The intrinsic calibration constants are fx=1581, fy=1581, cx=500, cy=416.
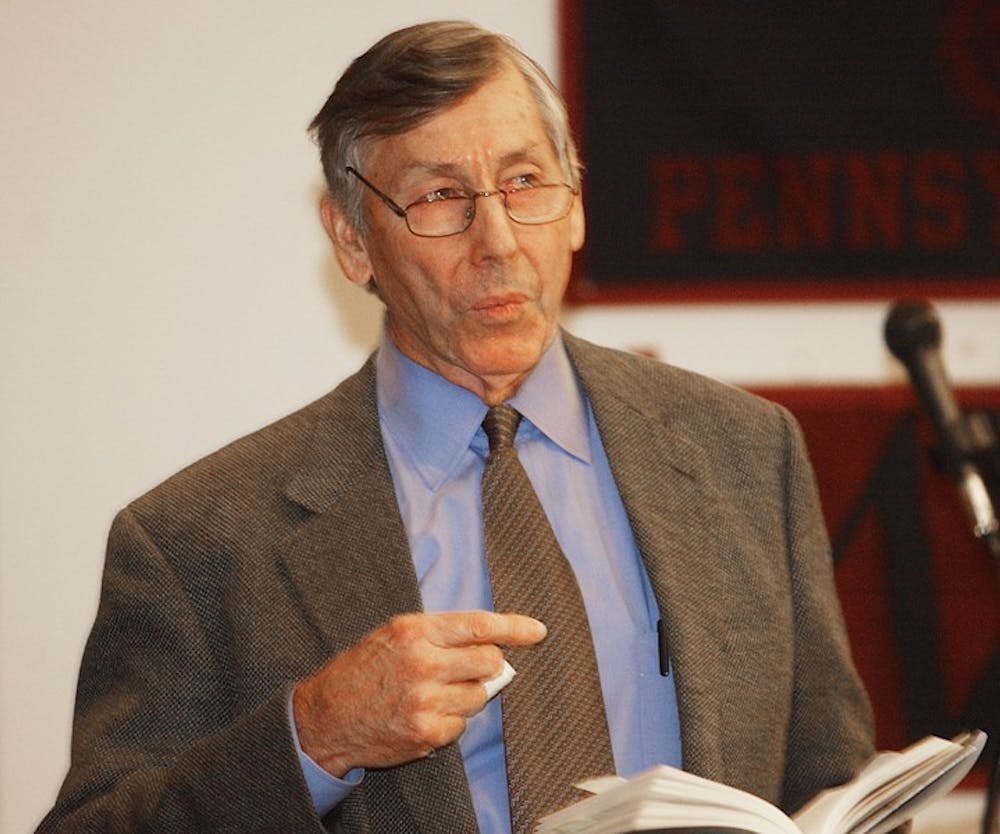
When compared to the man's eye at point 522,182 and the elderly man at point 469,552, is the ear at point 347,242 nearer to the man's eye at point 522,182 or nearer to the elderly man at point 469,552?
the elderly man at point 469,552

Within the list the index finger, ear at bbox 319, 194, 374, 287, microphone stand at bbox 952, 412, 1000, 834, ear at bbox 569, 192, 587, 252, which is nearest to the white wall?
ear at bbox 319, 194, 374, 287

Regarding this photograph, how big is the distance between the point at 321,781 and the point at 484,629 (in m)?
0.33

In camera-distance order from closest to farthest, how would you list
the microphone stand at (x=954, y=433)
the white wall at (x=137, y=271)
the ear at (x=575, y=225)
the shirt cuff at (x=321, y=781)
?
the shirt cuff at (x=321, y=781)
the microphone stand at (x=954, y=433)
the ear at (x=575, y=225)
the white wall at (x=137, y=271)

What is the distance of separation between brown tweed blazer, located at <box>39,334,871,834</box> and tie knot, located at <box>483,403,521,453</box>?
140 millimetres

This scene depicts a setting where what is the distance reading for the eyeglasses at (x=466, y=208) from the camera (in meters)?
2.07

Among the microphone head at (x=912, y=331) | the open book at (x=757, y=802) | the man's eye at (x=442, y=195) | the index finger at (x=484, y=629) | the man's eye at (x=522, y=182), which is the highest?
the man's eye at (x=522, y=182)

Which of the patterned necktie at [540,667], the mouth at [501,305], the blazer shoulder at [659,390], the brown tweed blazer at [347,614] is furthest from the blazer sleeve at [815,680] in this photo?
the mouth at [501,305]

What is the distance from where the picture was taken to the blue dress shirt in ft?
6.41

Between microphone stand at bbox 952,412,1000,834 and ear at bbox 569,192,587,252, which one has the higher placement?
ear at bbox 569,192,587,252

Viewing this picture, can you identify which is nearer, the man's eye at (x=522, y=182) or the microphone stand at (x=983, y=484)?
the microphone stand at (x=983, y=484)

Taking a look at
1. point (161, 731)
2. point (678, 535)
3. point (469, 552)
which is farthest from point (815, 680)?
point (161, 731)

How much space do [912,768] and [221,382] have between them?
182 cm

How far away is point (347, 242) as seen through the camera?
7.45 ft

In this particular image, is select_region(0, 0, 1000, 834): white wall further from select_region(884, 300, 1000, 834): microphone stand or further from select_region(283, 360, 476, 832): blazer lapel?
select_region(884, 300, 1000, 834): microphone stand
